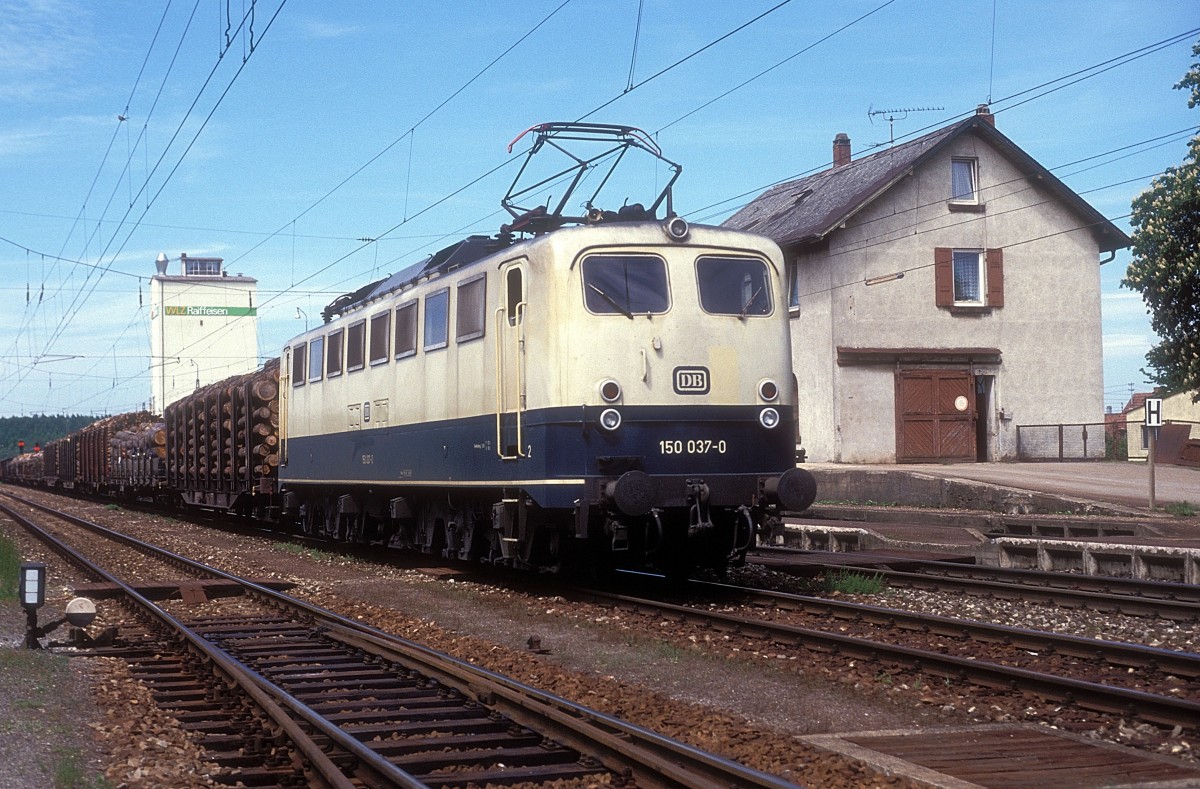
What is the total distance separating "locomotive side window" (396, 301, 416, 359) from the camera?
1445cm

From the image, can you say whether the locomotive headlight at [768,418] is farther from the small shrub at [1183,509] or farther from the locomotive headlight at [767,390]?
the small shrub at [1183,509]

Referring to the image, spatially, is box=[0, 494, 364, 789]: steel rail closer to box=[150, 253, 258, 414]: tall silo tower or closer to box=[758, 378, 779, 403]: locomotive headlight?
box=[758, 378, 779, 403]: locomotive headlight

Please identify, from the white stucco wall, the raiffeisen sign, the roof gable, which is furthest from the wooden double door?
the raiffeisen sign

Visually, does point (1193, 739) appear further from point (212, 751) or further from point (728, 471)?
point (728, 471)

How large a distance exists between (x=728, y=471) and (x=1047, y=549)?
514cm

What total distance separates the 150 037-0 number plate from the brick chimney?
30184mm

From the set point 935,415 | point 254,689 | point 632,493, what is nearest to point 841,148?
point 935,415

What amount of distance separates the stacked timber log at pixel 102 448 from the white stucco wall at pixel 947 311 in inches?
922

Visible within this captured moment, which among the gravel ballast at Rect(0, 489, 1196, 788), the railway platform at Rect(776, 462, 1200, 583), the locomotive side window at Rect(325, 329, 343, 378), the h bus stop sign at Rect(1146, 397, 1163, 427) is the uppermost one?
the locomotive side window at Rect(325, 329, 343, 378)

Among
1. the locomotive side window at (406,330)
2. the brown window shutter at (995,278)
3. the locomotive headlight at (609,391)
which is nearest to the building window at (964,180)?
the brown window shutter at (995,278)

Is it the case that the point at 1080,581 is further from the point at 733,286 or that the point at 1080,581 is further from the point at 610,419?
the point at 610,419

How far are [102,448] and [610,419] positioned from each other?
124 feet

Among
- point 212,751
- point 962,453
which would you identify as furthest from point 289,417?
point 962,453

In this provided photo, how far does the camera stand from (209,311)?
97938 mm
